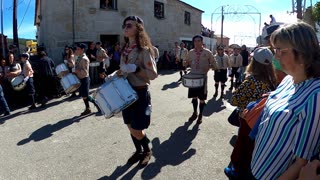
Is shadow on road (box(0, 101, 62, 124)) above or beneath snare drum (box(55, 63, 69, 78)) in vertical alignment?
beneath

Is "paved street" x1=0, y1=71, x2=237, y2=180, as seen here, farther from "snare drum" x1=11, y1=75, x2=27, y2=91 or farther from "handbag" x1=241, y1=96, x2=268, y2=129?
"handbag" x1=241, y1=96, x2=268, y2=129

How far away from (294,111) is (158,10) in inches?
854

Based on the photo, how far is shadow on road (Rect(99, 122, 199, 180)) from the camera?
4.11 meters

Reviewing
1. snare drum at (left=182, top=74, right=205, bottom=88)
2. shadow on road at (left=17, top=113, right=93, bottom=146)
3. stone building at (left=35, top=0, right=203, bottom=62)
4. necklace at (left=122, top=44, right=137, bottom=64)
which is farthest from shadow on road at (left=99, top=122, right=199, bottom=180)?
stone building at (left=35, top=0, right=203, bottom=62)

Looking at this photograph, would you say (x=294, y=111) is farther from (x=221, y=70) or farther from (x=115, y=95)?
(x=221, y=70)

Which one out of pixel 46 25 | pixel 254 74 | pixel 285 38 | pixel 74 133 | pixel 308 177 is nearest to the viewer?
pixel 308 177

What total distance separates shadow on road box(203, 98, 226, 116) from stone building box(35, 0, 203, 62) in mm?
9801

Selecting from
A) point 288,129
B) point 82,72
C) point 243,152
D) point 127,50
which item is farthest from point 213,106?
point 288,129

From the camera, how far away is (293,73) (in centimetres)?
170

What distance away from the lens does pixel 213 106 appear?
8438 millimetres

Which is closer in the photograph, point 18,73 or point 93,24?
point 18,73

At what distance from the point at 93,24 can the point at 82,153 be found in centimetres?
1345

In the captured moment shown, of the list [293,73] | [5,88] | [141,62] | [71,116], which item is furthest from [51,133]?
[293,73]

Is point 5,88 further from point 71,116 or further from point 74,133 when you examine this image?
point 74,133
